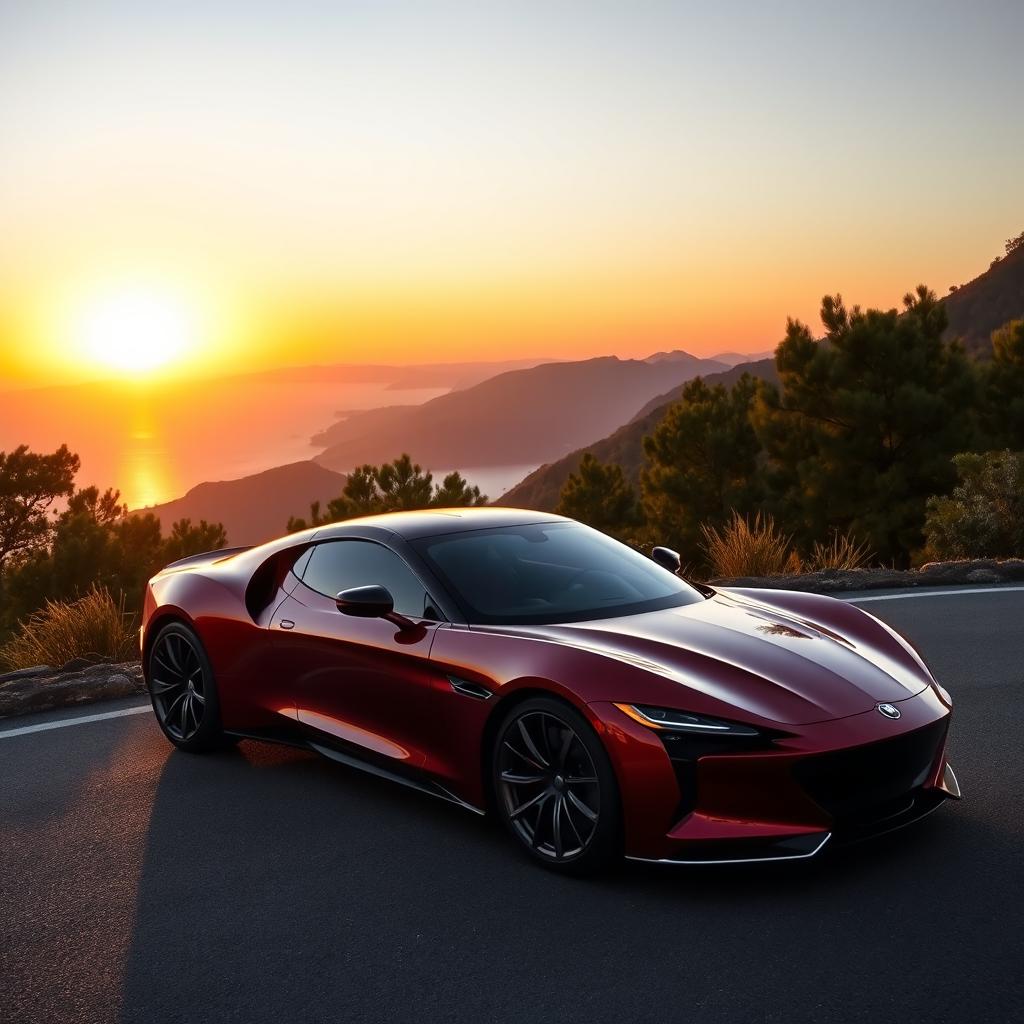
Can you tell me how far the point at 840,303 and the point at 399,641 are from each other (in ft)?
118

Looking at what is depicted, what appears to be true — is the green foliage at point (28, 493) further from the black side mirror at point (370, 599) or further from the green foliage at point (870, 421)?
the black side mirror at point (370, 599)

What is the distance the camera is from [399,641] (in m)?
5.57

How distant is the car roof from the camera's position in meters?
6.16

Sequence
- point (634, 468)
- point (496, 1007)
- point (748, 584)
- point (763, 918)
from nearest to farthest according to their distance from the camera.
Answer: point (496, 1007) → point (763, 918) → point (748, 584) → point (634, 468)

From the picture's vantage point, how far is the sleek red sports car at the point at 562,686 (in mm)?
4410

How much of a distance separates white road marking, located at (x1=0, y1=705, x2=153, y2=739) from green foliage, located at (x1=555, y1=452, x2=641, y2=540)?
45.3 metres

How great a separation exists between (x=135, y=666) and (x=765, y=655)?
598 centimetres

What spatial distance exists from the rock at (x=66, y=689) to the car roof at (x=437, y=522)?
9.82ft

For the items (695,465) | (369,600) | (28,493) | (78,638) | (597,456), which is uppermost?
(597,456)

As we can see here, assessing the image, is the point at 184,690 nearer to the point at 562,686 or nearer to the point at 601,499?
the point at 562,686

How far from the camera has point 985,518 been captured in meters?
17.2

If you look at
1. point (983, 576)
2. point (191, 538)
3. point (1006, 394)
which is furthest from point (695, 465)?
point (983, 576)

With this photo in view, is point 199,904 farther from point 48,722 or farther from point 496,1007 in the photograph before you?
point 48,722

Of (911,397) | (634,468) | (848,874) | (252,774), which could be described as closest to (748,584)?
(252,774)
